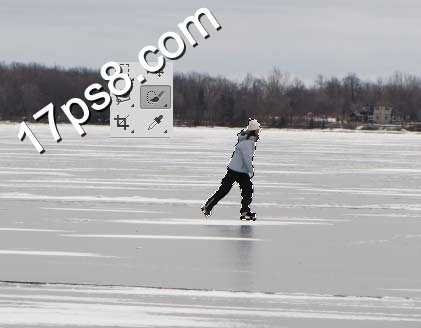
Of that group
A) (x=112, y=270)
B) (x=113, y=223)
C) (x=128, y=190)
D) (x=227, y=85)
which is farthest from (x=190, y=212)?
(x=227, y=85)

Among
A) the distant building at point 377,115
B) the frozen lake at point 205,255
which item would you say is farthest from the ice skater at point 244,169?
the distant building at point 377,115

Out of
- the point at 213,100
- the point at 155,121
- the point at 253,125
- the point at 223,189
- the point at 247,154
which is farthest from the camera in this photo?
the point at 213,100

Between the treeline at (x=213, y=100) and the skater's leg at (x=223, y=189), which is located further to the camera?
the treeline at (x=213, y=100)

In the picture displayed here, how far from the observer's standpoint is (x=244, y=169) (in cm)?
1456

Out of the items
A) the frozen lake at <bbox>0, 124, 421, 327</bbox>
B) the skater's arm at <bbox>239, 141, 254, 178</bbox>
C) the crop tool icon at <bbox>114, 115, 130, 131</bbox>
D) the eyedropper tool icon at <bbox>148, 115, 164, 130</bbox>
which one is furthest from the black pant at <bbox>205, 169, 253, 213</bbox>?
the crop tool icon at <bbox>114, 115, 130, 131</bbox>

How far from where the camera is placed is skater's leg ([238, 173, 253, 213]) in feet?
46.7

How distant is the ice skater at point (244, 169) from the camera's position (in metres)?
14.3

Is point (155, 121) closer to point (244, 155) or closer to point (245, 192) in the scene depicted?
point (244, 155)

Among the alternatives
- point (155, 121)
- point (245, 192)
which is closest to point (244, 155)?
point (245, 192)

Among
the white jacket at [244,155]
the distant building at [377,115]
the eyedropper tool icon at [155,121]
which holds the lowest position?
the distant building at [377,115]

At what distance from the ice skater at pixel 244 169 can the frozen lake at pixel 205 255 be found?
11.4 inches

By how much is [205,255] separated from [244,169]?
4.11 metres

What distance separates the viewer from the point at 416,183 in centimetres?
2225

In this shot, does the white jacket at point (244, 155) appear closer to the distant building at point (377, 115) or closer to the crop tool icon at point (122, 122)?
the crop tool icon at point (122, 122)
